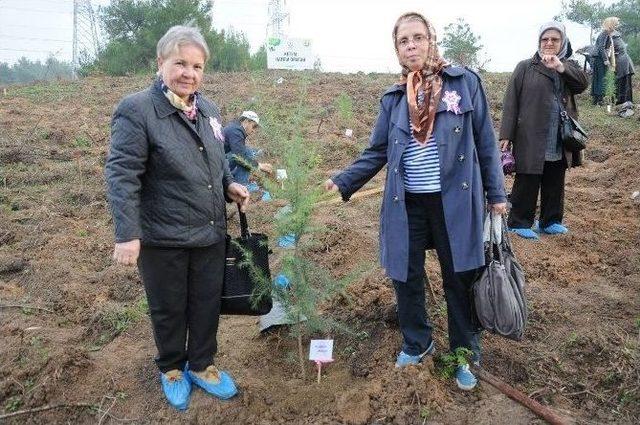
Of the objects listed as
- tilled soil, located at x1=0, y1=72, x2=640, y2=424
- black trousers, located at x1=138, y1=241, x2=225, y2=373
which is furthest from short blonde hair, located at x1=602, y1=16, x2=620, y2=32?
black trousers, located at x1=138, y1=241, x2=225, y2=373

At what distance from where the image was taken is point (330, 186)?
2750mm

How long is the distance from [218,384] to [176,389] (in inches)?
8.7

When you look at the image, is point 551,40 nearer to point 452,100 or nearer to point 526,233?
point 526,233

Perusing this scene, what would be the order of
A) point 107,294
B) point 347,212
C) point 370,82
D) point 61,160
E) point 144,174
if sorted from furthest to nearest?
point 370,82
point 61,160
point 347,212
point 107,294
point 144,174

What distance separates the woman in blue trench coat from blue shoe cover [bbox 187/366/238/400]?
1.05 m

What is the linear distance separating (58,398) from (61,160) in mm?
7026

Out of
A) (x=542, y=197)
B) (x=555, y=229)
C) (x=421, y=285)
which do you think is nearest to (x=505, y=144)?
(x=542, y=197)

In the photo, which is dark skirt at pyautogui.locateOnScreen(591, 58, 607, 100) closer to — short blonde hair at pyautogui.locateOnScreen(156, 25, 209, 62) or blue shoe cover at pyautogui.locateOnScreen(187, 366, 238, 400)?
short blonde hair at pyautogui.locateOnScreen(156, 25, 209, 62)

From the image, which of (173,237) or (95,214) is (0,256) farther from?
(173,237)

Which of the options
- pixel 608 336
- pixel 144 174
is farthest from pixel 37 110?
pixel 608 336

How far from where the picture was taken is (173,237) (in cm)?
242

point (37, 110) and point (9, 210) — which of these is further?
point (37, 110)

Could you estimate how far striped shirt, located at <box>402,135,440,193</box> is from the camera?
245cm

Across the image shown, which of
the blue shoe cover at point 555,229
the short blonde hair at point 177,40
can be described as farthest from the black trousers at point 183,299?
the blue shoe cover at point 555,229
